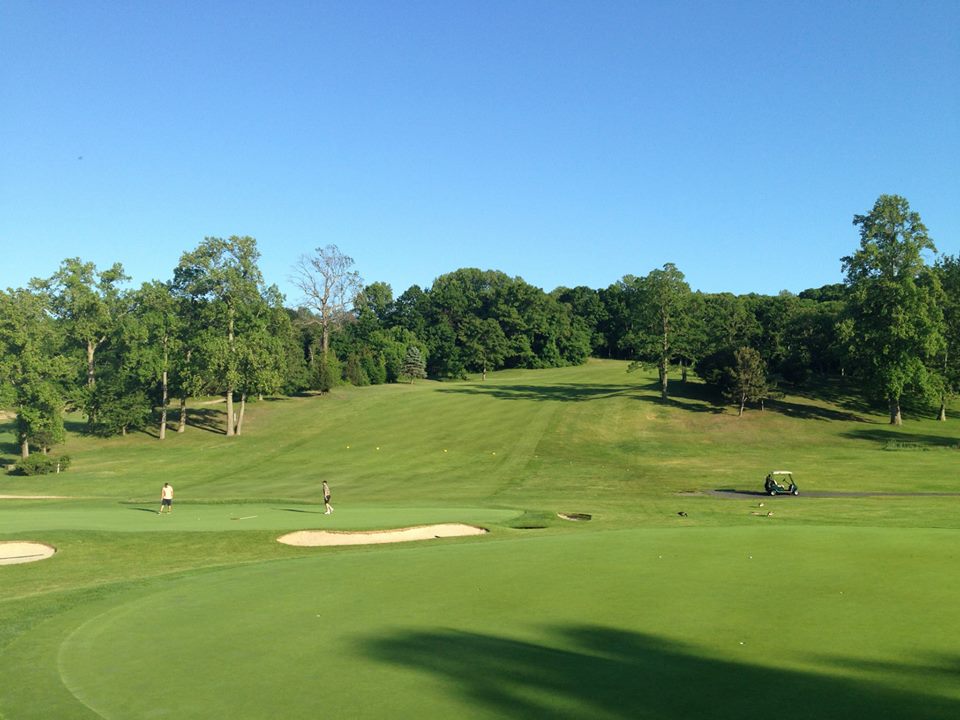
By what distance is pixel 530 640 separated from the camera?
12.5 metres

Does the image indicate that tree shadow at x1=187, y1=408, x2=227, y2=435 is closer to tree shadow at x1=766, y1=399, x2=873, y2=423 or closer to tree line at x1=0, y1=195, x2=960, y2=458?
tree line at x1=0, y1=195, x2=960, y2=458

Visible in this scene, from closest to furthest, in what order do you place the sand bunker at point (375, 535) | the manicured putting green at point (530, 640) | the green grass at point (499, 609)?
1. the manicured putting green at point (530, 640)
2. the green grass at point (499, 609)
3. the sand bunker at point (375, 535)

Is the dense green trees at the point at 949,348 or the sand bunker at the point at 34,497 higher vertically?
the dense green trees at the point at 949,348

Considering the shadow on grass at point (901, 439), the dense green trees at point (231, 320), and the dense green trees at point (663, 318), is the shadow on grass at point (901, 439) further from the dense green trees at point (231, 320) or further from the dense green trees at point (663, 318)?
the dense green trees at point (231, 320)

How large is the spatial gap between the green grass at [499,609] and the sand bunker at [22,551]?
1.97 ft

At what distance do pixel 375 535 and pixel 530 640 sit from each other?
14.5m

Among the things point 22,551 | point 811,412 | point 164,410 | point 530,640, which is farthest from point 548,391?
point 530,640

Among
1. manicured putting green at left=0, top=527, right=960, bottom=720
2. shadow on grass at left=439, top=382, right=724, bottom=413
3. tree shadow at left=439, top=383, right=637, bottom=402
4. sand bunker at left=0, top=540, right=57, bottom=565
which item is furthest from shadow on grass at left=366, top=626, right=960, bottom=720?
tree shadow at left=439, top=383, right=637, bottom=402

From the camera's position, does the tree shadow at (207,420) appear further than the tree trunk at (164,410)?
Yes

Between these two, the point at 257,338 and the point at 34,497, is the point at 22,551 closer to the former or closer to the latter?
the point at 34,497

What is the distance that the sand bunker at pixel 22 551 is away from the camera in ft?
72.4

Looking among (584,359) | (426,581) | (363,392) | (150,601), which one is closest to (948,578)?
(426,581)

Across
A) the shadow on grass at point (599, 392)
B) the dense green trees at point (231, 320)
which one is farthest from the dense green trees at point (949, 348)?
the dense green trees at point (231, 320)

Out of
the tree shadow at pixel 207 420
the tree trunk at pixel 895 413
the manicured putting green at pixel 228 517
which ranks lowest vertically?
the tree shadow at pixel 207 420
